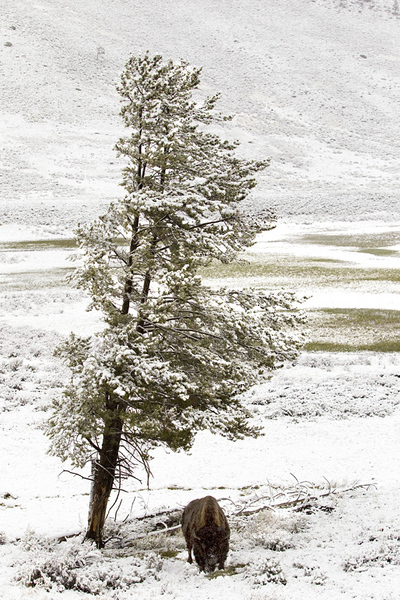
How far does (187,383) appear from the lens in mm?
7531

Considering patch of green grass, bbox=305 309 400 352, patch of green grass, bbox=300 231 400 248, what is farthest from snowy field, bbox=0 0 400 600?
patch of green grass, bbox=300 231 400 248

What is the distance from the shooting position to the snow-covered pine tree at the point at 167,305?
7.73 m

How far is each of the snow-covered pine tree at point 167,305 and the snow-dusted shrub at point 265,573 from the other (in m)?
1.90

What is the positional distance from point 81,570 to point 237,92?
11071cm

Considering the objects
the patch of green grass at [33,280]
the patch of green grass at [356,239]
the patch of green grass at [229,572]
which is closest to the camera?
the patch of green grass at [229,572]

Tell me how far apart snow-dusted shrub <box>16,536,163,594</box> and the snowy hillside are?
45460mm

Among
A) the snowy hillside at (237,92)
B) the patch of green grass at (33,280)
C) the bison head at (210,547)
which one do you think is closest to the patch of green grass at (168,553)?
the bison head at (210,547)

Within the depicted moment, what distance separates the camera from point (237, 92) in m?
108

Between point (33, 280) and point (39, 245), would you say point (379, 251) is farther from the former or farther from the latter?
point (39, 245)

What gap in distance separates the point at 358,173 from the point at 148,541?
258 feet

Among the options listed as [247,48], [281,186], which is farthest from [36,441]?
[247,48]

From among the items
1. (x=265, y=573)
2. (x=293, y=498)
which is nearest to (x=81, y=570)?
(x=265, y=573)

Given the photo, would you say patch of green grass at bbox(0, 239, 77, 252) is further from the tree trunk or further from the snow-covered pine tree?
the snow-covered pine tree

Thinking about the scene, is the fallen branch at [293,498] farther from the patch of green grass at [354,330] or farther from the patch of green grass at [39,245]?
the patch of green grass at [39,245]
